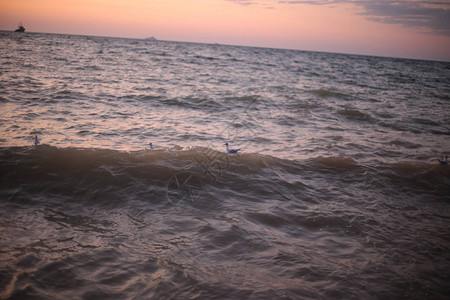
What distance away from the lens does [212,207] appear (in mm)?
4508

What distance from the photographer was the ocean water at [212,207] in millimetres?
2977

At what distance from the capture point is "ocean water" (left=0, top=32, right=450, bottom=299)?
2.98 meters

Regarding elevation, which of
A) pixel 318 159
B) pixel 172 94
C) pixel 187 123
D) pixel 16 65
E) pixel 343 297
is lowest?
pixel 343 297

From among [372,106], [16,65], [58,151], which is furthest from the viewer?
[16,65]

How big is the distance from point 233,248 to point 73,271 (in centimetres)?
194

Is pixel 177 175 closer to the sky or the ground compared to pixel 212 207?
closer to the sky

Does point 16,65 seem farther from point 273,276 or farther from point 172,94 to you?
point 273,276

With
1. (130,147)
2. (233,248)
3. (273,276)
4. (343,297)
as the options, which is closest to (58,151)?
(130,147)

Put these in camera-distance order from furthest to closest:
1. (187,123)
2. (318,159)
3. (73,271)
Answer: (187,123), (318,159), (73,271)

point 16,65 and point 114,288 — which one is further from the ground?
point 16,65

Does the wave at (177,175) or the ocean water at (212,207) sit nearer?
the ocean water at (212,207)

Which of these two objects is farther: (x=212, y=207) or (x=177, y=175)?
(x=177, y=175)

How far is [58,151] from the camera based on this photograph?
19.5ft

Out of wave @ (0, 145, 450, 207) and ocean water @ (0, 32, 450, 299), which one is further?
wave @ (0, 145, 450, 207)
